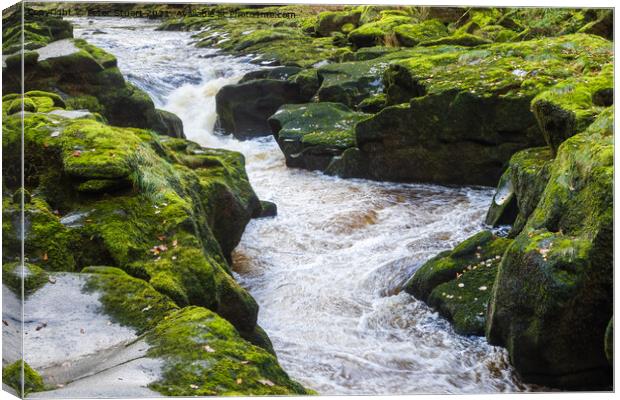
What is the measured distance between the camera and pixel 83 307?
451cm

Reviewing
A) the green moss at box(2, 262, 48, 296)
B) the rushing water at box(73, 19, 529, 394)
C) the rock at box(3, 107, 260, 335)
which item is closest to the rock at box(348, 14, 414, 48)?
the rushing water at box(73, 19, 529, 394)

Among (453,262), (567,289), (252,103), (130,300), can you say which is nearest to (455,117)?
(252,103)

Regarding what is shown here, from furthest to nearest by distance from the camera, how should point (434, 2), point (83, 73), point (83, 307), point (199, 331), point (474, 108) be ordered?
point (474, 108) < point (83, 73) < point (434, 2) < point (83, 307) < point (199, 331)

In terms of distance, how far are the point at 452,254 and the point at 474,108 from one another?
11.9ft

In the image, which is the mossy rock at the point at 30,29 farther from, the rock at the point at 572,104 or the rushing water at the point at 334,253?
the rock at the point at 572,104

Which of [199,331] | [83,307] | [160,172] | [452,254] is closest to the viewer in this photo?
[199,331]

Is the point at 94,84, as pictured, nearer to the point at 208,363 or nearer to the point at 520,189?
the point at 520,189

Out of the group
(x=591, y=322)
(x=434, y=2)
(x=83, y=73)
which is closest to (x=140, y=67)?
(x=83, y=73)

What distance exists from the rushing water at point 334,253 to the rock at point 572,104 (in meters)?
1.29

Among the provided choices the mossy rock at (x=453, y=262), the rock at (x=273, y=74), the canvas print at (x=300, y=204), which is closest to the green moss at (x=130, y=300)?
the canvas print at (x=300, y=204)

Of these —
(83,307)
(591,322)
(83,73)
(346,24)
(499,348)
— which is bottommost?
(499,348)

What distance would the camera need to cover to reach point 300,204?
9000 mm

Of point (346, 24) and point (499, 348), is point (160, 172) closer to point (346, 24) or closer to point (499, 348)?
point (346, 24)

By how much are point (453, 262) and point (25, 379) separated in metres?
3.97
